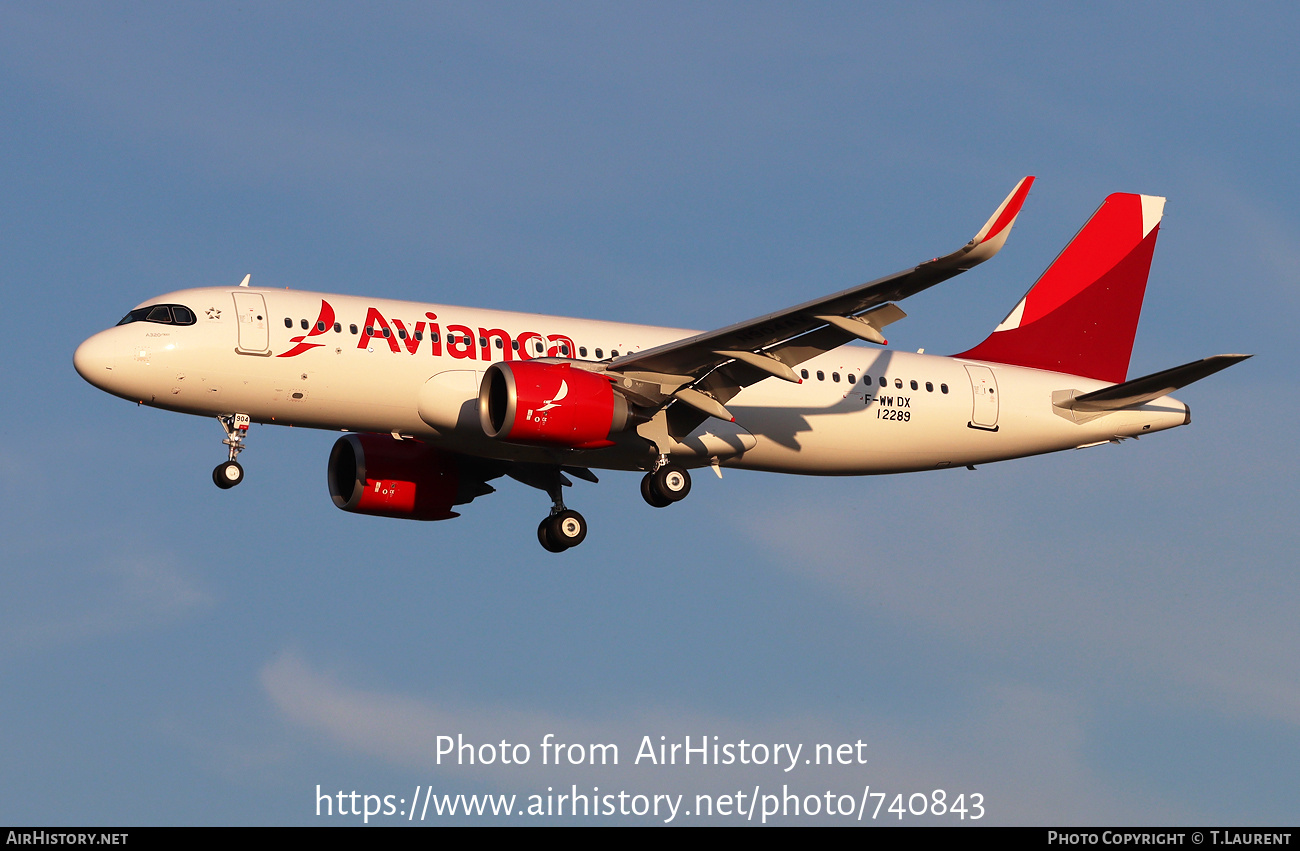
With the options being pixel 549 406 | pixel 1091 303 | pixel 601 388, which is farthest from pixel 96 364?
pixel 1091 303

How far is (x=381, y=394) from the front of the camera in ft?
107

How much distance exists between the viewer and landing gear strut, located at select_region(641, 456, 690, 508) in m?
34.7

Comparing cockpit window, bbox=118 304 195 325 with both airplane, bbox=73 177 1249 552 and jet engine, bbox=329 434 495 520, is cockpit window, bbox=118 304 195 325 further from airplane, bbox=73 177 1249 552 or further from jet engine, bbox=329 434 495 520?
jet engine, bbox=329 434 495 520

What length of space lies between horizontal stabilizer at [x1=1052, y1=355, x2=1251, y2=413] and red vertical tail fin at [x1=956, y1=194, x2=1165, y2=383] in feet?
5.73

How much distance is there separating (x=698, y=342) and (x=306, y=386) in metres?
7.90

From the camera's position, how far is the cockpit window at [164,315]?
106ft

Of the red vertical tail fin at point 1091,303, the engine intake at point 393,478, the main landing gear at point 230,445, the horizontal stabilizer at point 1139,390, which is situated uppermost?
the red vertical tail fin at point 1091,303

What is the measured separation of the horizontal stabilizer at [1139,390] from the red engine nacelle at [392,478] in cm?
1505

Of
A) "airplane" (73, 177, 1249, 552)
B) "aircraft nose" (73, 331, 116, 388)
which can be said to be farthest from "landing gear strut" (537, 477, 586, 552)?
"aircraft nose" (73, 331, 116, 388)

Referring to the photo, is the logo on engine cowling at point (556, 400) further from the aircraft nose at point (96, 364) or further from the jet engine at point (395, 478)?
the aircraft nose at point (96, 364)

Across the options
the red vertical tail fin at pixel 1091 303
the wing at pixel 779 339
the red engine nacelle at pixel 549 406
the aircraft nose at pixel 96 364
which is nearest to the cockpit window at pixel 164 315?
the aircraft nose at pixel 96 364

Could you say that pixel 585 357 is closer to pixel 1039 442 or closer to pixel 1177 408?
pixel 1039 442

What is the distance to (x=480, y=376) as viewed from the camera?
33469mm

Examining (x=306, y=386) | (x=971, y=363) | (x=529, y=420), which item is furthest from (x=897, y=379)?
(x=306, y=386)
